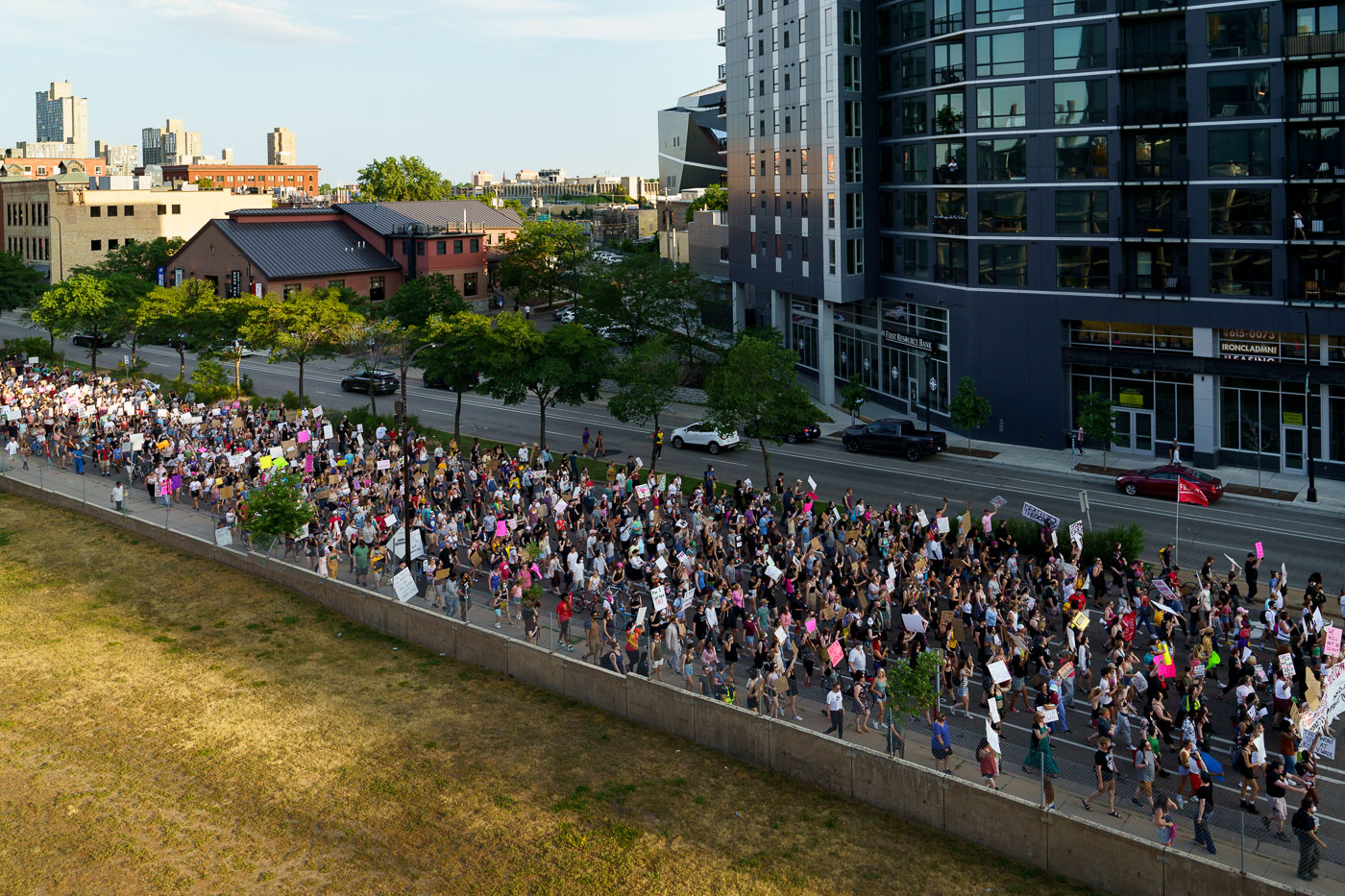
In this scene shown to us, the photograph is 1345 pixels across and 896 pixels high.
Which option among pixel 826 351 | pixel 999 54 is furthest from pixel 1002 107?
pixel 826 351

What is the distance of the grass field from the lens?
22500 millimetres

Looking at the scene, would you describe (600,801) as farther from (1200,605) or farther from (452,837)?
(1200,605)

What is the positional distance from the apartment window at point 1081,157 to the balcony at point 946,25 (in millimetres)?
8136

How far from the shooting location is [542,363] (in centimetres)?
5175

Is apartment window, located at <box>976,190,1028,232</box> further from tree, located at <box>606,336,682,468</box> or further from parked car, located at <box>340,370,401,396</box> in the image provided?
parked car, located at <box>340,370,401,396</box>

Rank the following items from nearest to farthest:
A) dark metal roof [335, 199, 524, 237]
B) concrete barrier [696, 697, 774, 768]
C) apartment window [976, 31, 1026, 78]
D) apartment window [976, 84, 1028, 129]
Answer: concrete barrier [696, 697, 774, 768] → apartment window [976, 31, 1026, 78] → apartment window [976, 84, 1028, 129] → dark metal roof [335, 199, 524, 237]

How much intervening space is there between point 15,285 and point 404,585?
84.2m

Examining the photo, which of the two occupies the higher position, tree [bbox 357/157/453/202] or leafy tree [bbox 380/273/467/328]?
tree [bbox 357/157/453/202]

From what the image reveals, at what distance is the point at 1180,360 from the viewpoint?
164ft

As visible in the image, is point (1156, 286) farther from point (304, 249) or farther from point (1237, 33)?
point (304, 249)

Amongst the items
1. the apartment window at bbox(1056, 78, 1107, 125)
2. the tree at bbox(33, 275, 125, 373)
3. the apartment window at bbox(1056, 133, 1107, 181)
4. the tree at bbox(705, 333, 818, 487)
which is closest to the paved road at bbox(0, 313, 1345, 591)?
the tree at bbox(705, 333, 818, 487)

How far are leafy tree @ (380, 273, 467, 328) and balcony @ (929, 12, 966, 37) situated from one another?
130ft

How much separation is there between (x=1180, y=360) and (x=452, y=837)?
38879 millimetres

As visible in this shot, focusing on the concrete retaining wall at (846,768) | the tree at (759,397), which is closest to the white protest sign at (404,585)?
the concrete retaining wall at (846,768)
